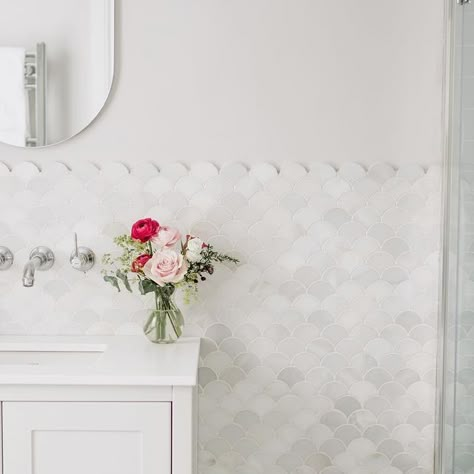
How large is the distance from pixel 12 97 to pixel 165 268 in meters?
0.71

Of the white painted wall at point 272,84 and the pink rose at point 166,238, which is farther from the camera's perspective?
the white painted wall at point 272,84

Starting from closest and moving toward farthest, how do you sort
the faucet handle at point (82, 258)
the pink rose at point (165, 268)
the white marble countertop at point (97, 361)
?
1. the white marble countertop at point (97, 361)
2. the pink rose at point (165, 268)
3. the faucet handle at point (82, 258)

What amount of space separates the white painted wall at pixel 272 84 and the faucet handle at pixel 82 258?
0.28 metres

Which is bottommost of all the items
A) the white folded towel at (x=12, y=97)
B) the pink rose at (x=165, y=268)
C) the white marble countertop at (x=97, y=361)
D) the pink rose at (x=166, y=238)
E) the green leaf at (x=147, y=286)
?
the white marble countertop at (x=97, y=361)

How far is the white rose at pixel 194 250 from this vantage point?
2025mm

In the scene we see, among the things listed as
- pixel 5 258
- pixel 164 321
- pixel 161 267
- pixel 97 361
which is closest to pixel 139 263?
pixel 161 267

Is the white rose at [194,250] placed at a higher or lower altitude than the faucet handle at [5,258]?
higher

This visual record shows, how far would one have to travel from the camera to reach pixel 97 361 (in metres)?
1.89

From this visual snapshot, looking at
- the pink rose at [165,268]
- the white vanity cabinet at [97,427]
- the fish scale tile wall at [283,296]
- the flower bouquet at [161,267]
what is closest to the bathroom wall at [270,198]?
the fish scale tile wall at [283,296]

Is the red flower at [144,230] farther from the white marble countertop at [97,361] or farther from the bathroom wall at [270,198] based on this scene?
the white marble countertop at [97,361]

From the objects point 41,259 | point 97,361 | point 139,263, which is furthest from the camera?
point 41,259

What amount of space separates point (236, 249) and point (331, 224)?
30 cm

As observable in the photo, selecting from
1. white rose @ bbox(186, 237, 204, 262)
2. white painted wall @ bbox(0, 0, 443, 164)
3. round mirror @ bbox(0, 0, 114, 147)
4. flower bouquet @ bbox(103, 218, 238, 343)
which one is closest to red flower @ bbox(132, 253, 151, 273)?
flower bouquet @ bbox(103, 218, 238, 343)

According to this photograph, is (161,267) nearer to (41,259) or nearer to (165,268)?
(165,268)
